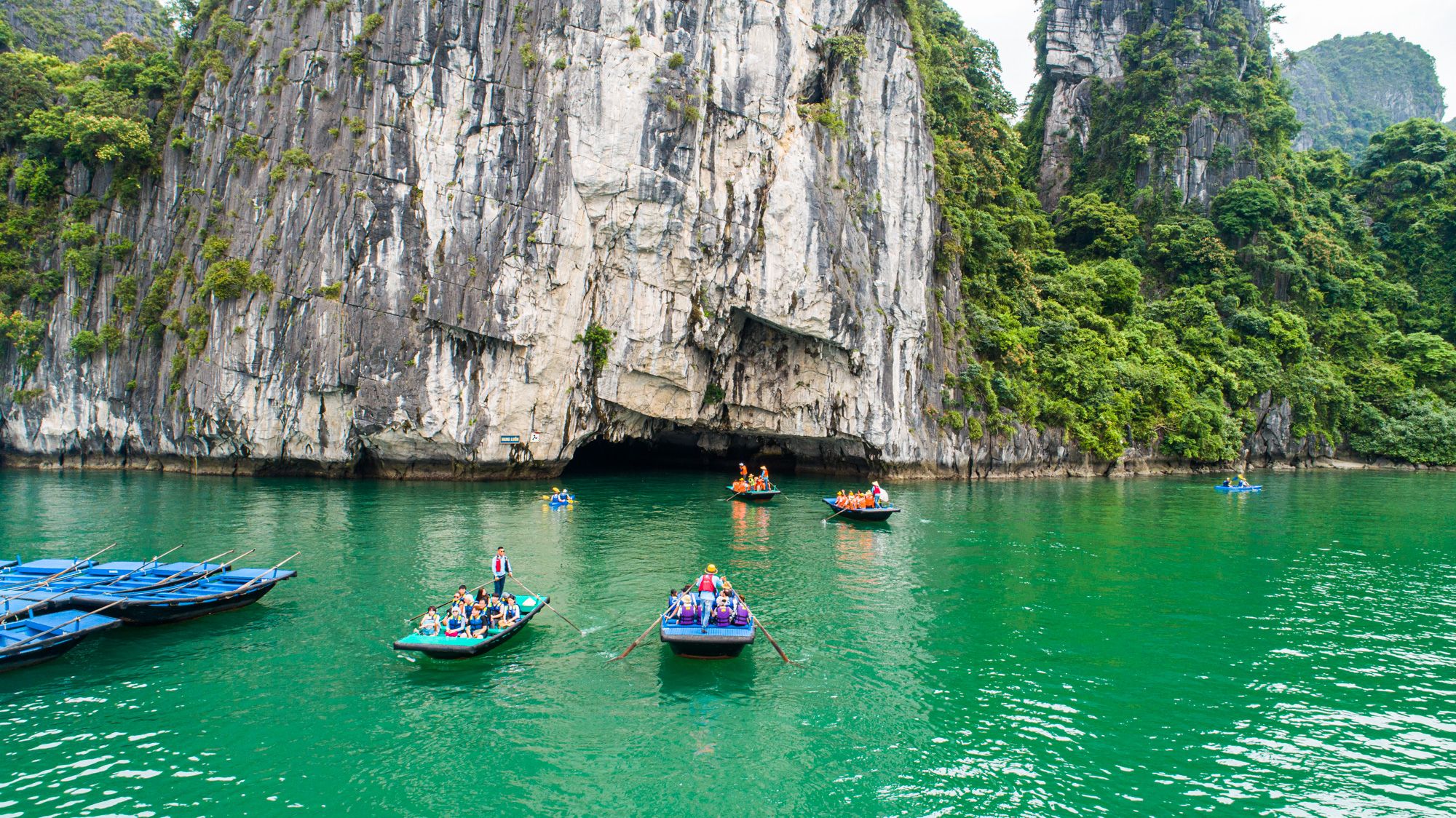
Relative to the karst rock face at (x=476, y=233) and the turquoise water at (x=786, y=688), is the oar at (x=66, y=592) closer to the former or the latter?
the turquoise water at (x=786, y=688)

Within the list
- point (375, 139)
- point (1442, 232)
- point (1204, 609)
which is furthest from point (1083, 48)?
point (1204, 609)

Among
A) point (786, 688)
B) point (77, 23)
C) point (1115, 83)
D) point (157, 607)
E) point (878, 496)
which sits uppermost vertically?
point (77, 23)

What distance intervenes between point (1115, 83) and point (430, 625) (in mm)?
66181

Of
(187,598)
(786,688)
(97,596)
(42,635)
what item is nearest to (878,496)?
(786,688)

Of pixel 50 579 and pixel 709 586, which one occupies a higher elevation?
pixel 709 586

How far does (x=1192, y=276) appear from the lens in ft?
173

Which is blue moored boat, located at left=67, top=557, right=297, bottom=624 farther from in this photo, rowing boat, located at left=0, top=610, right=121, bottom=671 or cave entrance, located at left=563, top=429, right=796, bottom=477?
cave entrance, located at left=563, top=429, right=796, bottom=477

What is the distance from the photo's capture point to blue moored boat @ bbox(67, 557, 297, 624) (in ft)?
47.3

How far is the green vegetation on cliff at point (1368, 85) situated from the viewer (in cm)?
10750

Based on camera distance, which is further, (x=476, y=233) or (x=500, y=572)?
(x=476, y=233)

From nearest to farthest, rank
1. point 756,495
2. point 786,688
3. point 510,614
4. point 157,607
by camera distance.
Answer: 1. point 786,688
2. point 510,614
3. point 157,607
4. point 756,495

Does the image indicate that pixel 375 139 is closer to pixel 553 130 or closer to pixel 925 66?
pixel 553 130

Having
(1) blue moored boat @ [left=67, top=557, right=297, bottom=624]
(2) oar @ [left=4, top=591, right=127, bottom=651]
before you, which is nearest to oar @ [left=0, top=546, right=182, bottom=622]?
(1) blue moored boat @ [left=67, top=557, right=297, bottom=624]

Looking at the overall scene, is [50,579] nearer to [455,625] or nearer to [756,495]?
[455,625]
